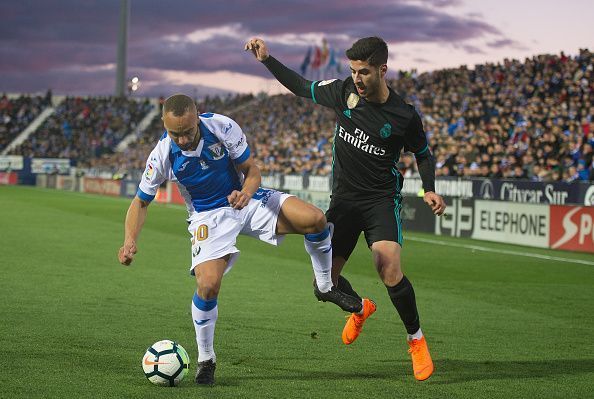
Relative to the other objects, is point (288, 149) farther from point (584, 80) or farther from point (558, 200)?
point (558, 200)

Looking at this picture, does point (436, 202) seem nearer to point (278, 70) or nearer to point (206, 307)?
point (278, 70)

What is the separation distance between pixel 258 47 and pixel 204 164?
114 cm

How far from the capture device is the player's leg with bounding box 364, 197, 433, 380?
676cm

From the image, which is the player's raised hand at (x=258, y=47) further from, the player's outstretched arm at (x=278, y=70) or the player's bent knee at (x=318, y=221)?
the player's bent knee at (x=318, y=221)

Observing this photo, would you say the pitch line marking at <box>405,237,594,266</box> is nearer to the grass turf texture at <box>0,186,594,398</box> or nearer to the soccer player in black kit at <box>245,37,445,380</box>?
the grass turf texture at <box>0,186,594,398</box>

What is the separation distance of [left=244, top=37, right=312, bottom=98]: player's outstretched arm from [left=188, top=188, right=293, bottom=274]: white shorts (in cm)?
93

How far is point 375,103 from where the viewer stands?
23.1 ft

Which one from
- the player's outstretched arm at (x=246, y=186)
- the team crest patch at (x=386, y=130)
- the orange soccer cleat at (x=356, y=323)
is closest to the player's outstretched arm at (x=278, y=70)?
the team crest patch at (x=386, y=130)

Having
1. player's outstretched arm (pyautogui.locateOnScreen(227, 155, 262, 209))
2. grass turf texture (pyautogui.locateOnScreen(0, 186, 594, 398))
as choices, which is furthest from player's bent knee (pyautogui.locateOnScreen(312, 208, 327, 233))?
grass turf texture (pyautogui.locateOnScreen(0, 186, 594, 398))

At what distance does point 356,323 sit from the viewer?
757 cm

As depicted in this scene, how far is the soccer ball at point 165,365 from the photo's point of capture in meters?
6.16

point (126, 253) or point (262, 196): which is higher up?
point (262, 196)

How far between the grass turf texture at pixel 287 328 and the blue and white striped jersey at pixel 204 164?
1.35 m

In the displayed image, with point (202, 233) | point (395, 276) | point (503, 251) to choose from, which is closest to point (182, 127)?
point (202, 233)
